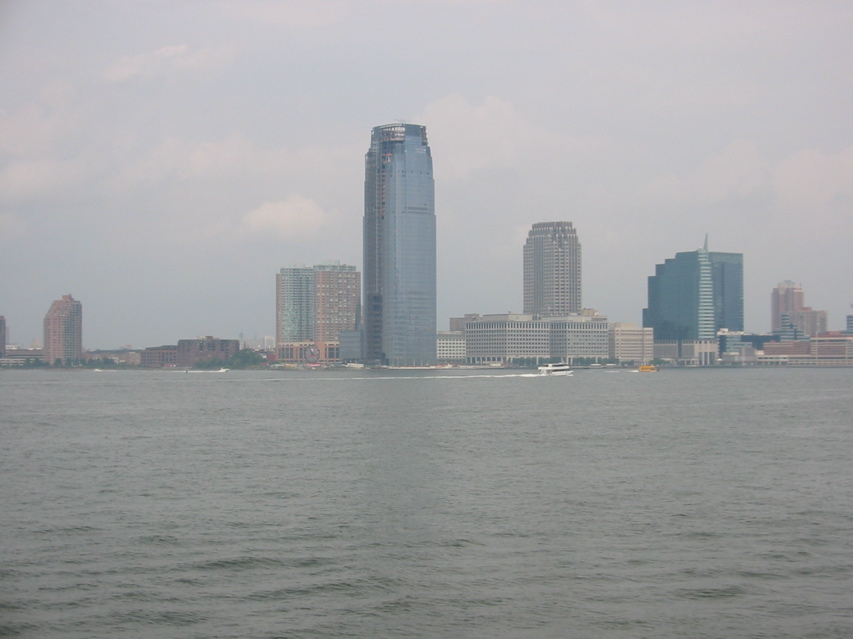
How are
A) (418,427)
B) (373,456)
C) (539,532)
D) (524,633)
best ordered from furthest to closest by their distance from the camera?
(418,427) → (373,456) → (539,532) → (524,633)

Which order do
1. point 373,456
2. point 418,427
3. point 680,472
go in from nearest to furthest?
point 680,472 → point 373,456 → point 418,427

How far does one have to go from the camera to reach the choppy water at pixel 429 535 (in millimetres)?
24812

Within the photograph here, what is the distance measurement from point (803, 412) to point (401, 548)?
63.6 m

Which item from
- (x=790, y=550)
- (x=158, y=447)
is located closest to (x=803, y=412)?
(x=158, y=447)

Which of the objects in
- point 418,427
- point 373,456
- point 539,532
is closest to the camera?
point 539,532

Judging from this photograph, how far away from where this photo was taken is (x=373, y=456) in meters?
53.1

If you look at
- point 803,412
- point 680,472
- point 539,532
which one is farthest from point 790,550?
point 803,412

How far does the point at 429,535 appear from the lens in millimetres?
32812

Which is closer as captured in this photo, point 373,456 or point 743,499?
point 743,499

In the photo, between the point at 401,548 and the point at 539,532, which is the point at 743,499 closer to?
the point at 539,532

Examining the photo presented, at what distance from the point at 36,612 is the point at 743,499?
83.9 feet

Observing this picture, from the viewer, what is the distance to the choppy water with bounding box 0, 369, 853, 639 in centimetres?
2481

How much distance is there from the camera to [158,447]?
58.6 m

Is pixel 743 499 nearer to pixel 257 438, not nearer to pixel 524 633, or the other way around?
pixel 524 633
